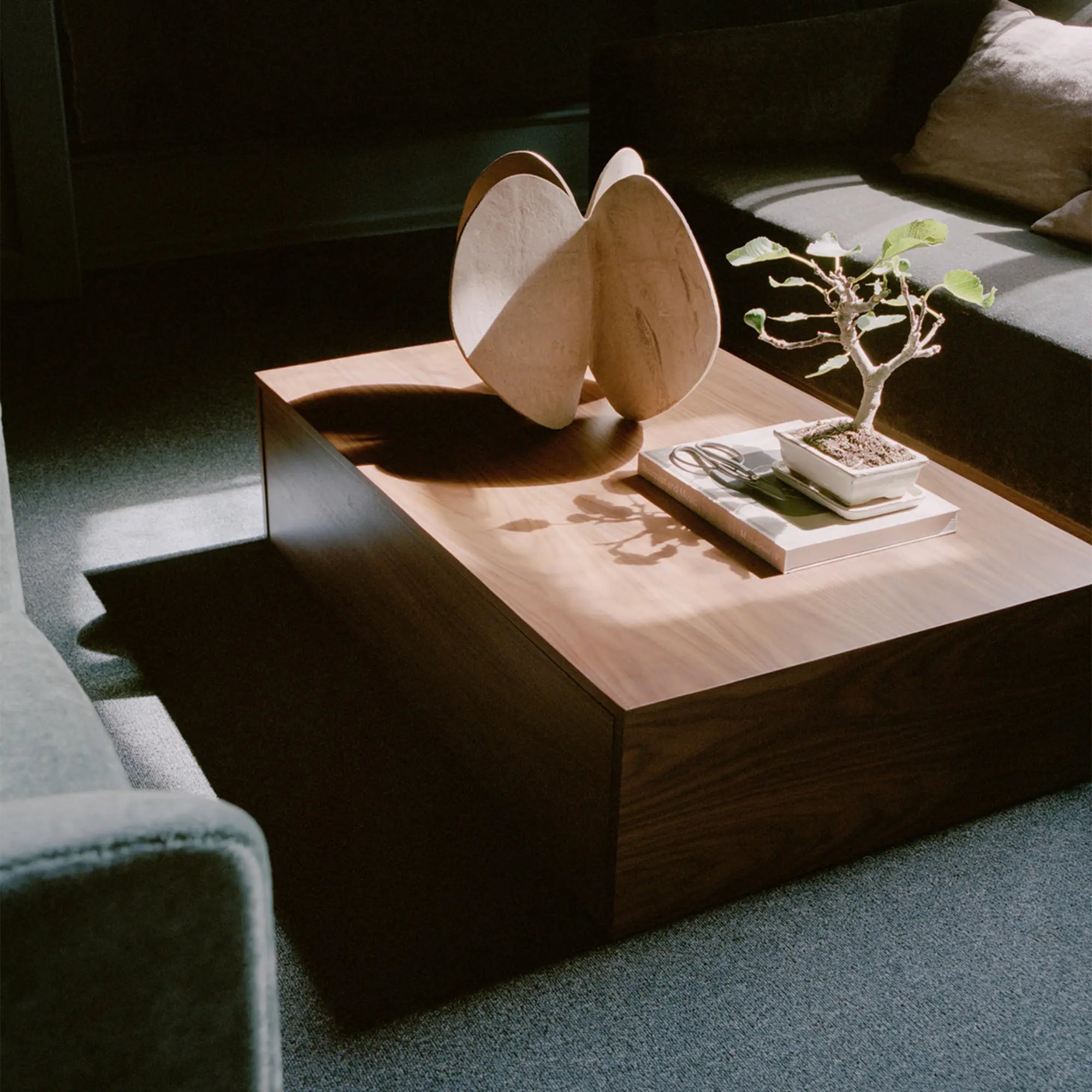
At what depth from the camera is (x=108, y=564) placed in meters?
1.94

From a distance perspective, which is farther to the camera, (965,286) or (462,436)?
(462,436)

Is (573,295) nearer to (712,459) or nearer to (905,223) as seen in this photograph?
(712,459)

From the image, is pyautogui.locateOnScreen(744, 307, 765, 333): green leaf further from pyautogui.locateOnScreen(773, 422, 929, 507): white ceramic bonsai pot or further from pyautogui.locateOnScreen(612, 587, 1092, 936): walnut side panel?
pyautogui.locateOnScreen(612, 587, 1092, 936): walnut side panel

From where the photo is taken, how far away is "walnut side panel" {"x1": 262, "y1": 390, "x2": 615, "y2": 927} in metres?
1.20

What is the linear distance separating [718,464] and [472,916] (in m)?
0.59

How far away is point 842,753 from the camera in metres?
1.26

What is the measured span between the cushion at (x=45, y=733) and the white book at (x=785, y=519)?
713 mm

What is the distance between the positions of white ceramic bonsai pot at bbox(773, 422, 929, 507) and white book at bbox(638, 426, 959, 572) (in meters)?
0.02

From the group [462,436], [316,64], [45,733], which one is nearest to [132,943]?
[45,733]

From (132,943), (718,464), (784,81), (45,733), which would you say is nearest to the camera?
(132,943)

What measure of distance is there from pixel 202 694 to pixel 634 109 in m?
1.67

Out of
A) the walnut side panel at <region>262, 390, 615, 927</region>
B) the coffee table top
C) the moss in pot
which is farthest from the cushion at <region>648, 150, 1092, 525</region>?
the walnut side panel at <region>262, 390, 615, 927</region>

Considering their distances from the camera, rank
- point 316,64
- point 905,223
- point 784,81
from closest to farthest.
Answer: point 905,223
point 784,81
point 316,64

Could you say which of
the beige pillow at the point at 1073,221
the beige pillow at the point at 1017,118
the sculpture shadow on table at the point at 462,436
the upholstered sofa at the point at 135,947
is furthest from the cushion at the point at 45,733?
the beige pillow at the point at 1017,118
